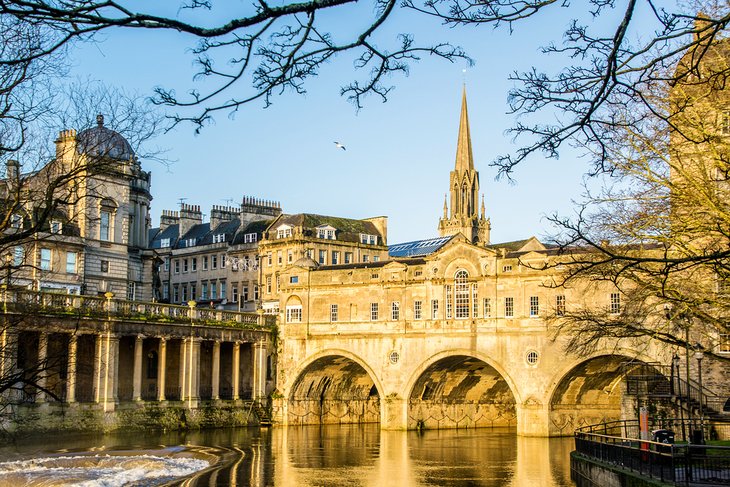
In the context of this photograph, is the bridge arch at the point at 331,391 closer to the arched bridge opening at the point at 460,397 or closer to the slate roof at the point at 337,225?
the arched bridge opening at the point at 460,397

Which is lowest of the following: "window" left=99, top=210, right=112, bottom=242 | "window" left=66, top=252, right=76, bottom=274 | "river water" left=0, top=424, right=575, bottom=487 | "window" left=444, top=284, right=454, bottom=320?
"river water" left=0, top=424, right=575, bottom=487

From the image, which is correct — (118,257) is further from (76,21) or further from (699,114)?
(76,21)

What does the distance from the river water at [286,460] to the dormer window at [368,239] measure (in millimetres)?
29214

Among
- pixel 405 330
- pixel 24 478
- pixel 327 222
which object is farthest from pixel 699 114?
pixel 327 222

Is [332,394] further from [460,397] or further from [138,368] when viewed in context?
[138,368]

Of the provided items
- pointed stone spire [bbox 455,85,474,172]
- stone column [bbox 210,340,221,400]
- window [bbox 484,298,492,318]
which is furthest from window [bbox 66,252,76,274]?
pointed stone spire [bbox 455,85,474,172]

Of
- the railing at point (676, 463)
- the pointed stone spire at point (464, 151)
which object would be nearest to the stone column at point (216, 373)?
the railing at point (676, 463)

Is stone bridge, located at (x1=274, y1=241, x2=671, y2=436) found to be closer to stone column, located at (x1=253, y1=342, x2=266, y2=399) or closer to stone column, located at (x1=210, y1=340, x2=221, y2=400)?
stone column, located at (x1=253, y1=342, x2=266, y2=399)

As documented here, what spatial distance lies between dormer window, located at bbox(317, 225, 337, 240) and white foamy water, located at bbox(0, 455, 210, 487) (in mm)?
41333

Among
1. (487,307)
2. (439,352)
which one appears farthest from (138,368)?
(487,307)

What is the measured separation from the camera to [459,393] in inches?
2426

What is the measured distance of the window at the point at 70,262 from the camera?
200ft

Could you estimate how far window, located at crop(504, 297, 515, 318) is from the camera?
55066mm

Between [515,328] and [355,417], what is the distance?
1767 centimetres
